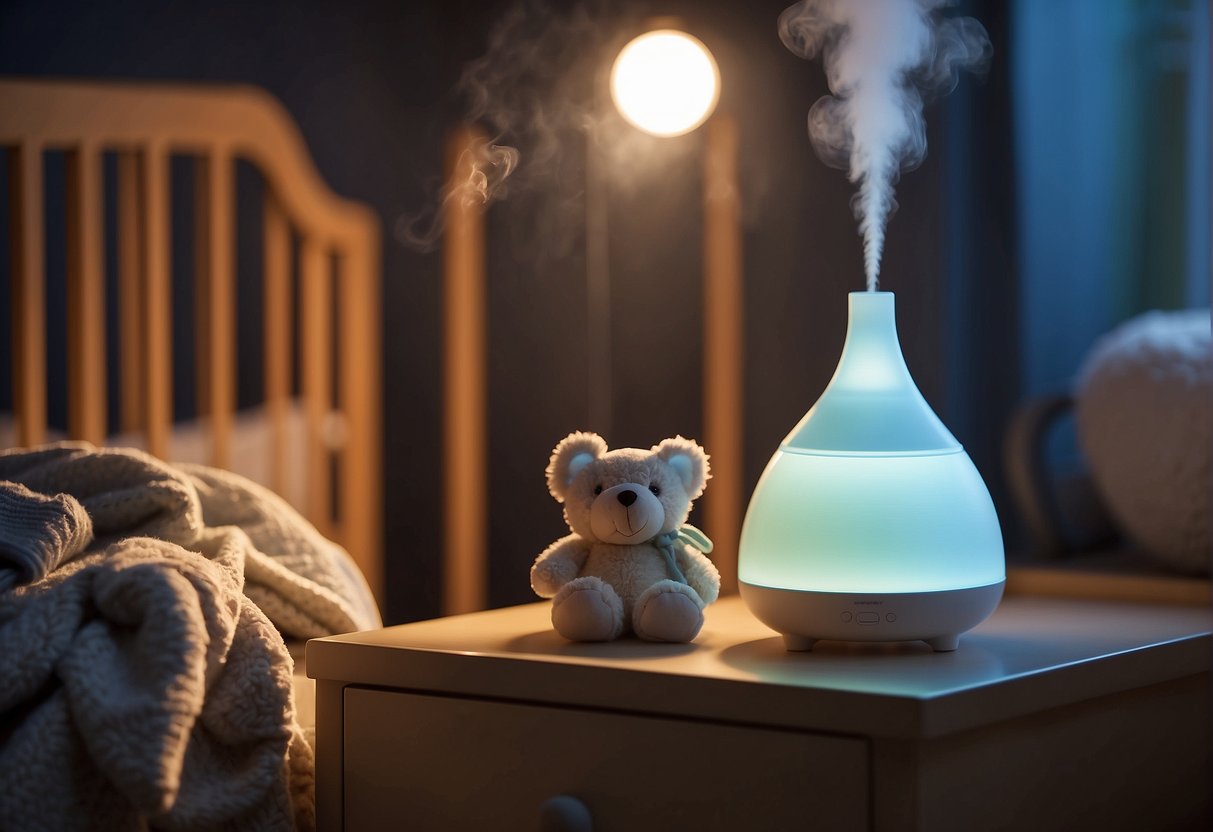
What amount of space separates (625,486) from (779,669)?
19 centimetres

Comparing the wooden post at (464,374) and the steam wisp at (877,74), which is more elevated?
the steam wisp at (877,74)

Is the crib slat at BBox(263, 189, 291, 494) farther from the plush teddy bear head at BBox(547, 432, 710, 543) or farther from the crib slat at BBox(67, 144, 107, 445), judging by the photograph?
the plush teddy bear head at BBox(547, 432, 710, 543)

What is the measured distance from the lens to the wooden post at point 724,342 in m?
1.95

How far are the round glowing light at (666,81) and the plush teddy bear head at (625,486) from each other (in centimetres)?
82

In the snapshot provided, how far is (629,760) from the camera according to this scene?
922 millimetres

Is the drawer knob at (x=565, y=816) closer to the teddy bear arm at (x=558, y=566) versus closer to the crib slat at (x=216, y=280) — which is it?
the teddy bear arm at (x=558, y=566)

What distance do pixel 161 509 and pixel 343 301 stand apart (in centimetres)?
103

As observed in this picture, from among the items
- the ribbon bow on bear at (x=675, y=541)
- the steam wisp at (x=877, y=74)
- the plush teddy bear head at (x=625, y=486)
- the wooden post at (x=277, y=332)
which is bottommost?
the ribbon bow on bear at (x=675, y=541)

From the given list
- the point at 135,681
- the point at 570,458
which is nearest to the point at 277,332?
the point at 570,458

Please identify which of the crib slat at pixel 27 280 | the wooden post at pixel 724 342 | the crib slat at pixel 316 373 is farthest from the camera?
the crib slat at pixel 316 373

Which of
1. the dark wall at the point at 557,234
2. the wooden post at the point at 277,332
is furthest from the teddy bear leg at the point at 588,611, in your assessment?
the wooden post at the point at 277,332

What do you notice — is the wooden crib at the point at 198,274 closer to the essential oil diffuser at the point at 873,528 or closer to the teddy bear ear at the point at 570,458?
the teddy bear ear at the point at 570,458

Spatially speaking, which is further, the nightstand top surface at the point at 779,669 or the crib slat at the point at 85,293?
the crib slat at the point at 85,293

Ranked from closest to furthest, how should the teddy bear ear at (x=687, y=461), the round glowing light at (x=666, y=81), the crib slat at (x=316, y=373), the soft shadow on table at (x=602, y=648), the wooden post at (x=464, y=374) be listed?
Result: 1. the soft shadow on table at (x=602, y=648)
2. the teddy bear ear at (x=687, y=461)
3. the round glowing light at (x=666, y=81)
4. the crib slat at (x=316, y=373)
5. the wooden post at (x=464, y=374)
